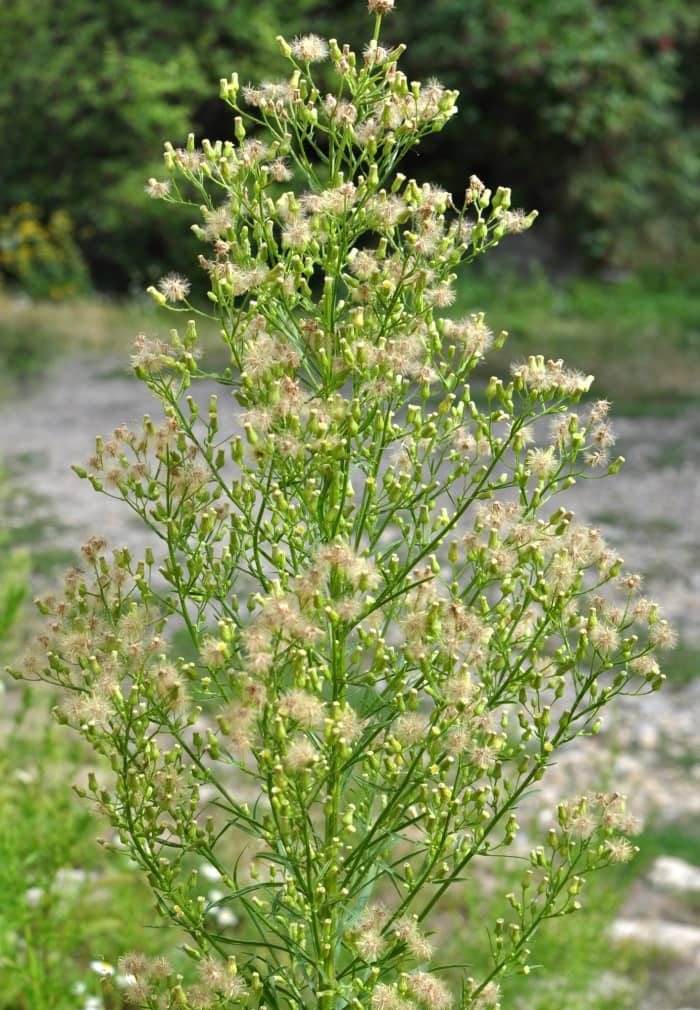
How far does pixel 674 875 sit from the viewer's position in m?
4.33

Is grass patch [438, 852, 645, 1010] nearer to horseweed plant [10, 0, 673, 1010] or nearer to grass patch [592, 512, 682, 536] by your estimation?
horseweed plant [10, 0, 673, 1010]

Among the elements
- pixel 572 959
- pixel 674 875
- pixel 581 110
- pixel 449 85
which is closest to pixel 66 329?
pixel 449 85

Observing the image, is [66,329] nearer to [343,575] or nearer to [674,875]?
[674,875]

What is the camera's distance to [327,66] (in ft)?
49.4

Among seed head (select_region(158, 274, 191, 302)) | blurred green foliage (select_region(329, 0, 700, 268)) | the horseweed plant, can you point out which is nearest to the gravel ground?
the horseweed plant

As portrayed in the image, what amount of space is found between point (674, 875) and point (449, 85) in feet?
41.5

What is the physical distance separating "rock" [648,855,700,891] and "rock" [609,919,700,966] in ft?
0.87

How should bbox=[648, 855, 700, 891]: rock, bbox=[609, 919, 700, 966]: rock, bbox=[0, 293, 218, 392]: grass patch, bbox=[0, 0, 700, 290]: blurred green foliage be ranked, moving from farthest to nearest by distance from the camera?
1. bbox=[0, 0, 700, 290]: blurred green foliage
2. bbox=[0, 293, 218, 392]: grass patch
3. bbox=[648, 855, 700, 891]: rock
4. bbox=[609, 919, 700, 966]: rock

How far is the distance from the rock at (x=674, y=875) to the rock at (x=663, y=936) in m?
0.27

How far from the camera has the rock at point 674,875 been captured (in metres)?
4.30

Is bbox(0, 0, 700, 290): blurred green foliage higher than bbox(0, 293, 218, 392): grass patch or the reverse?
higher

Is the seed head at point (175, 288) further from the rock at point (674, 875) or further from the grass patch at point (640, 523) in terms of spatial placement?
the grass patch at point (640, 523)

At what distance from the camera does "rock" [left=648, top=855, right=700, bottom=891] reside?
14.1 ft

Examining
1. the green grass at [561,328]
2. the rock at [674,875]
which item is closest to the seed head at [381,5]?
the rock at [674,875]
